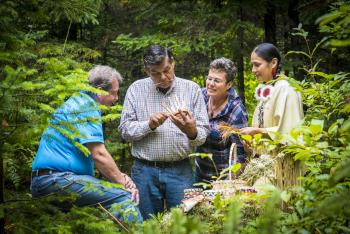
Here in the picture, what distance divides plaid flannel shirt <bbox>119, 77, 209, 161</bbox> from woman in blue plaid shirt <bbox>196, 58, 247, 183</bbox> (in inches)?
10.1

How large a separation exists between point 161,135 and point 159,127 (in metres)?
0.09

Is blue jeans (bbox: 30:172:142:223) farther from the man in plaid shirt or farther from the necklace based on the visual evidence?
the necklace

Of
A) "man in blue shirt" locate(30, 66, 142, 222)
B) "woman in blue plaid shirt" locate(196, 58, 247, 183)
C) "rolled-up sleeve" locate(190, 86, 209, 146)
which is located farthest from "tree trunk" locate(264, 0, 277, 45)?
"man in blue shirt" locate(30, 66, 142, 222)

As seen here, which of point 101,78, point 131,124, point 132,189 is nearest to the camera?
point 101,78

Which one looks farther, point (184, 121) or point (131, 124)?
point (131, 124)

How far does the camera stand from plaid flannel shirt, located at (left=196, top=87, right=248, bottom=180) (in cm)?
462

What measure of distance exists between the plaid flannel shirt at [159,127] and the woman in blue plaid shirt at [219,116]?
26 cm

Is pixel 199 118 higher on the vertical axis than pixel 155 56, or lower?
lower

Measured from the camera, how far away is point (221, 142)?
15.1ft

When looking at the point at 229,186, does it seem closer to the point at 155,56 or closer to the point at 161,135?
the point at 161,135

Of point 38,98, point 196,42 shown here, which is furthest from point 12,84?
point 196,42

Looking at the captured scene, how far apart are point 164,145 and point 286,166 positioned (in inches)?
61.8

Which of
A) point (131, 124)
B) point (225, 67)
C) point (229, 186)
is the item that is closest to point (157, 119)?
point (131, 124)

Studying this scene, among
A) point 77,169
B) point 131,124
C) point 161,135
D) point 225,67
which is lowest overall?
point 77,169
